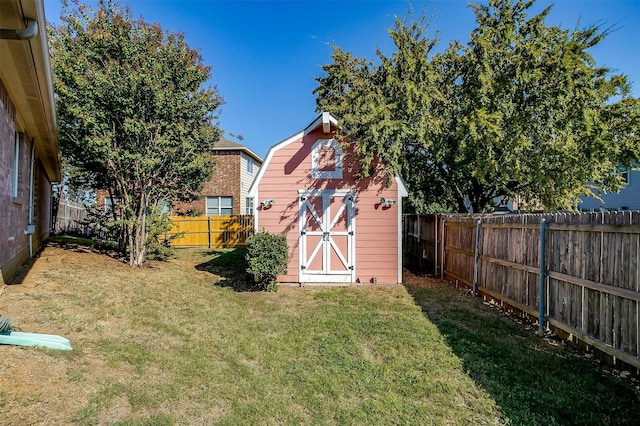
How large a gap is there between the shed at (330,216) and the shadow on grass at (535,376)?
312cm

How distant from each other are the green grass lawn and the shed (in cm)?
199

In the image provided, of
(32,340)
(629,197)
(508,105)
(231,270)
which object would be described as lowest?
(231,270)

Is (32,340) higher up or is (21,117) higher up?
(21,117)

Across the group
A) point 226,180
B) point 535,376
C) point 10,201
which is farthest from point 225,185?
point 535,376

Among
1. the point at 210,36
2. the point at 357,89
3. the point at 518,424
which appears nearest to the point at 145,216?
the point at 357,89

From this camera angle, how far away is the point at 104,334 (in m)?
4.51

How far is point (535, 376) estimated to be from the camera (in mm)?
3881

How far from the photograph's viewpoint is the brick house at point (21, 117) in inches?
129

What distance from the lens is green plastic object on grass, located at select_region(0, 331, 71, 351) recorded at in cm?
332

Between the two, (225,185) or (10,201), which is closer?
(10,201)

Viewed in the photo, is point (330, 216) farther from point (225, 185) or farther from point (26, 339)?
point (225, 185)

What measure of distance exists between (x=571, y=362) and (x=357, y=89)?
7828 millimetres

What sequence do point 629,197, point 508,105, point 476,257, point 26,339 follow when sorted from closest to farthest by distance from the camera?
1. point 26,339
2. point 476,257
3. point 508,105
4. point 629,197

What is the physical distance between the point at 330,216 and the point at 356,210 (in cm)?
69
